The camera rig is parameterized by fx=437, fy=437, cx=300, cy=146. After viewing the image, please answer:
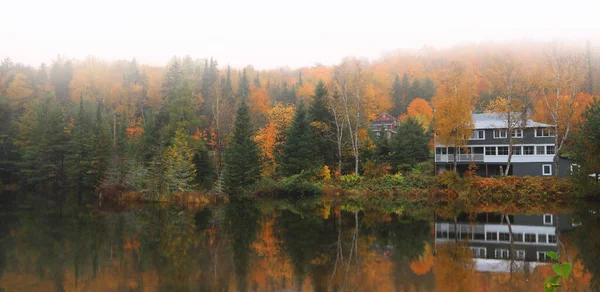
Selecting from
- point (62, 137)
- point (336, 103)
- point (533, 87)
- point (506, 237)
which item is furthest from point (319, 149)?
point (62, 137)

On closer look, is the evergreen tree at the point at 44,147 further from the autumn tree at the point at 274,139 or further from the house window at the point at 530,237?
the house window at the point at 530,237

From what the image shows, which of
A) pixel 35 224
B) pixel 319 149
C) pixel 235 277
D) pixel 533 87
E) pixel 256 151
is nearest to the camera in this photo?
pixel 235 277

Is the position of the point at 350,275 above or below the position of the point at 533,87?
below

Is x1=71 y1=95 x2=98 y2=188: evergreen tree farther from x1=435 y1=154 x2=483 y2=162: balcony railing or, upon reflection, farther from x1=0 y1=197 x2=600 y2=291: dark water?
x1=435 y1=154 x2=483 y2=162: balcony railing

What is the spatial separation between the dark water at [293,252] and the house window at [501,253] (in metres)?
0.03

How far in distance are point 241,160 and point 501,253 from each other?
2730cm

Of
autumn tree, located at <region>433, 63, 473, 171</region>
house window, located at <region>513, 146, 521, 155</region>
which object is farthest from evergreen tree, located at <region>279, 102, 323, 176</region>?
house window, located at <region>513, 146, 521, 155</region>

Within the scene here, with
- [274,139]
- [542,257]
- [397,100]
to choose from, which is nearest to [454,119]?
[274,139]

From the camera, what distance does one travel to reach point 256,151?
3950cm

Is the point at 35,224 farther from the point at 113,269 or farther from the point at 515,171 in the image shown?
the point at 515,171

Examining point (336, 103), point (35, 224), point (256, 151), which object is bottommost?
point (35, 224)

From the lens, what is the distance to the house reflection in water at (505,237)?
12394mm

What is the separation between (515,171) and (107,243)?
4161cm

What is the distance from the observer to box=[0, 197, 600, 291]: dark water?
10.1 m
